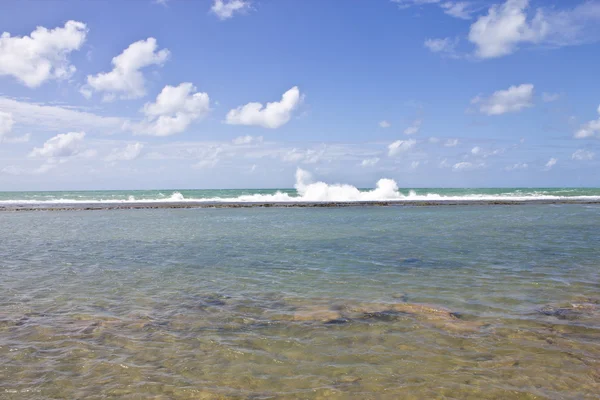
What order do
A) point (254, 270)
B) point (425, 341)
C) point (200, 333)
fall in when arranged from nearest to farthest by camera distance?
1. point (425, 341)
2. point (200, 333)
3. point (254, 270)

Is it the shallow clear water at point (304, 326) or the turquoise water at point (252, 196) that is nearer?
the shallow clear water at point (304, 326)

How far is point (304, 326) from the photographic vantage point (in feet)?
23.4

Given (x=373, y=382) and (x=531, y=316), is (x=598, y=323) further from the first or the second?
(x=373, y=382)

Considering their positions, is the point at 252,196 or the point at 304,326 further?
the point at 252,196

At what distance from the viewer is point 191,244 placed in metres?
18.6

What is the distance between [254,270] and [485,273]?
21.4ft

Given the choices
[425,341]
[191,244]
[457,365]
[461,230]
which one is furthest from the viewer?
[461,230]

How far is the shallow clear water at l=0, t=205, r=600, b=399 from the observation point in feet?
16.6

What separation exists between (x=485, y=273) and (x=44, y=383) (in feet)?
33.8

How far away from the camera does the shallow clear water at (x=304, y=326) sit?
16.6 feet

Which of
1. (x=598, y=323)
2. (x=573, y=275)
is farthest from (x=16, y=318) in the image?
(x=573, y=275)

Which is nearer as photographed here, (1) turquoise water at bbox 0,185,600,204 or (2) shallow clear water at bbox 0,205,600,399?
(2) shallow clear water at bbox 0,205,600,399

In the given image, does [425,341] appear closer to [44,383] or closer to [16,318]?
[44,383]

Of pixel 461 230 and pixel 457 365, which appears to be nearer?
pixel 457 365
